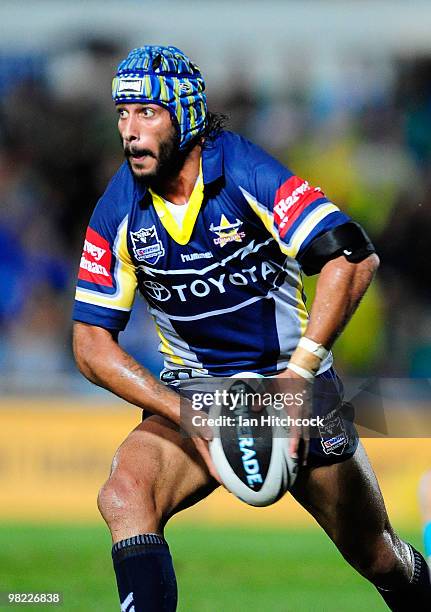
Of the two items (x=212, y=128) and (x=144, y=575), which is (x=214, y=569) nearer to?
(x=144, y=575)

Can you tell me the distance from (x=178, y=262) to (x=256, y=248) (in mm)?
330

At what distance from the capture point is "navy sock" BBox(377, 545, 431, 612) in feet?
18.9

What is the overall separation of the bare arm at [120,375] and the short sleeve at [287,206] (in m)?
0.79

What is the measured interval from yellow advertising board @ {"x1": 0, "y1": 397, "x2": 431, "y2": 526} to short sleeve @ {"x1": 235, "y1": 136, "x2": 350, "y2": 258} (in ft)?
16.8

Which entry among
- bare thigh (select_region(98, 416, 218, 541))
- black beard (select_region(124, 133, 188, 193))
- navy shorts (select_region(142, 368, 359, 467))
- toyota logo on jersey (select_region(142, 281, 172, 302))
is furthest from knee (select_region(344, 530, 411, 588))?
black beard (select_region(124, 133, 188, 193))

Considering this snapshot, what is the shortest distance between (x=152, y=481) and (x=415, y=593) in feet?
4.93

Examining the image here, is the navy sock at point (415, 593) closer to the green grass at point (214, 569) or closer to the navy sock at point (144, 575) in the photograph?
the green grass at point (214, 569)

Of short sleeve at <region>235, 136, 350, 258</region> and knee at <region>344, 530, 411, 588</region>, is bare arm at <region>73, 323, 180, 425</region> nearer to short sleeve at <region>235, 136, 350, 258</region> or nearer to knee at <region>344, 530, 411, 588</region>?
short sleeve at <region>235, 136, 350, 258</region>

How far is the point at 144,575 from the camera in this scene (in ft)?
15.7

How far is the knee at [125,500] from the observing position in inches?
192

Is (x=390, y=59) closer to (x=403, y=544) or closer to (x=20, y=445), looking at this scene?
(x=20, y=445)

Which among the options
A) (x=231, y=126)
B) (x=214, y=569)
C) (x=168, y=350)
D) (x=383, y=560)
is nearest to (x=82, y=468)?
(x=214, y=569)

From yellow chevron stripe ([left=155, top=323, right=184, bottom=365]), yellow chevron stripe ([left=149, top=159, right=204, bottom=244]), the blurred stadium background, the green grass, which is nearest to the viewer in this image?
yellow chevron stripe ([left=149, top=159, right=204, bottom=244])

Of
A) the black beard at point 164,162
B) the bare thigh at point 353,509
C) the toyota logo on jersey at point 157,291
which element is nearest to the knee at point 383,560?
the bare thigh at point 353,509
